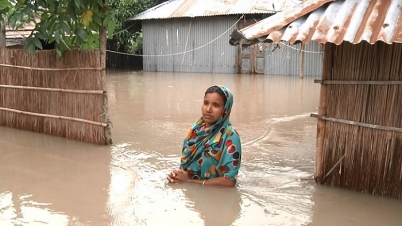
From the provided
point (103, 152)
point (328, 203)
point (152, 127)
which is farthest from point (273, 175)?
point (152, 127)

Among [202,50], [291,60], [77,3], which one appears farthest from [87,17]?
[202,50]

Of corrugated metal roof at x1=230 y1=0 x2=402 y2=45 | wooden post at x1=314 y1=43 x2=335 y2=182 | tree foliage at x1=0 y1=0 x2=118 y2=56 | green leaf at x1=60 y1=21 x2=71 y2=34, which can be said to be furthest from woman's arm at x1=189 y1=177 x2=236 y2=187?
green leaf at x1=60 y1=21 x2=71 y2=34

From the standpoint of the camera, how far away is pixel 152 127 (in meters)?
7.86

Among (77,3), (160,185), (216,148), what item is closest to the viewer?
(216,148)

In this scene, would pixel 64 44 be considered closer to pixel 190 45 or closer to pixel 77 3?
pixel 77 3

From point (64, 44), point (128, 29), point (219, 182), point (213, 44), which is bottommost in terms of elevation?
point (219, 182)

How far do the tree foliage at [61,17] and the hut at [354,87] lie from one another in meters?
2.68

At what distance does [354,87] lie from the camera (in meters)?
4.16

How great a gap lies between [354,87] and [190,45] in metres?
16.5

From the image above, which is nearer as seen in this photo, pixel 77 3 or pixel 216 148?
pixel 216 148

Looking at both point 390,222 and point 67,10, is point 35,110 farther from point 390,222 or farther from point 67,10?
point 390,222

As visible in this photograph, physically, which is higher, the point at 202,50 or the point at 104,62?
the point at 202,50

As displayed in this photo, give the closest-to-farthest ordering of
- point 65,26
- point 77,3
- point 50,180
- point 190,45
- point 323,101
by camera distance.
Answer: point 323,101, point 50,180, point 77,3, point 65,26, point 190,45

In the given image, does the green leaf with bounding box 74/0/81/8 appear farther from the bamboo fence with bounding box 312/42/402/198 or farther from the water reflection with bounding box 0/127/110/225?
the bamboo fence with bounding box 312/42/402/198
